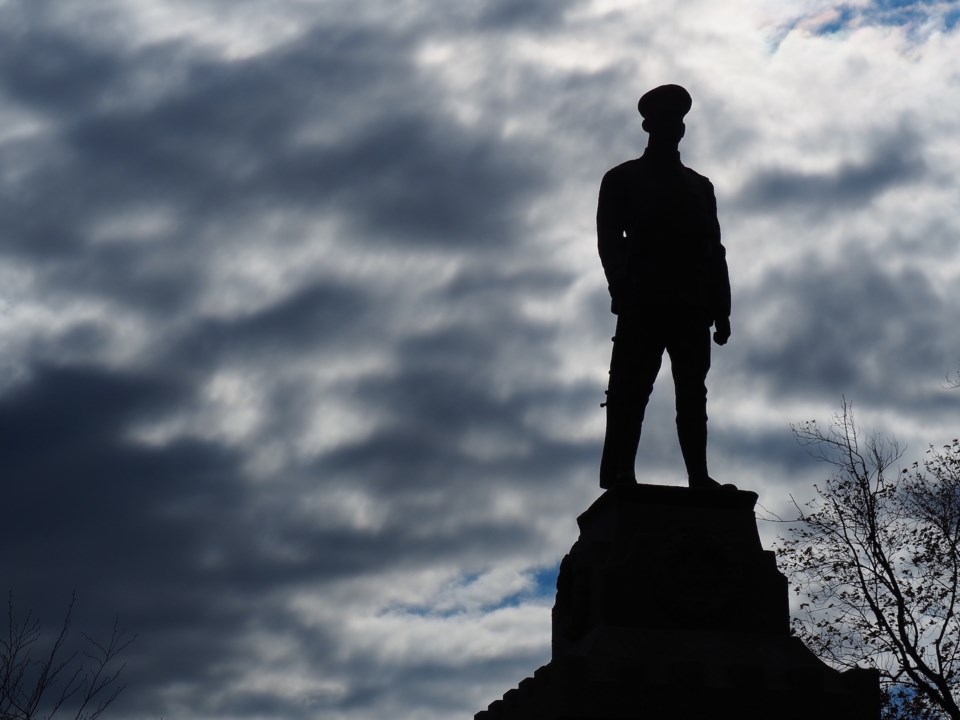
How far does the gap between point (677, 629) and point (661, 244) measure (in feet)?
11.3

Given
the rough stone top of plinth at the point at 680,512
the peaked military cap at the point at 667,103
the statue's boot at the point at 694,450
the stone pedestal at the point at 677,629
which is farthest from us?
the peaked military cap at the point at 667,103

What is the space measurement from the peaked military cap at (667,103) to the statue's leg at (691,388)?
1990 mm

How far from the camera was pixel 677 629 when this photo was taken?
33.9 feet

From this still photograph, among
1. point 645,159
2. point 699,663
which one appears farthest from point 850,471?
point 699,663

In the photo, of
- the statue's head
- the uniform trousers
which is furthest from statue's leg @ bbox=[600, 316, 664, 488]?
the statue's head

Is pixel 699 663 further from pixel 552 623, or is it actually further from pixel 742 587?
pixel 552 623

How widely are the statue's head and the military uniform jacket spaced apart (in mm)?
253

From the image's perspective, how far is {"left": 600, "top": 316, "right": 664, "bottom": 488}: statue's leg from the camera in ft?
37.6

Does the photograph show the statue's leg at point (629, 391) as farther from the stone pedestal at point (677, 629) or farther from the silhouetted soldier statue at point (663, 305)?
the stone pedestal at point (677, 629)

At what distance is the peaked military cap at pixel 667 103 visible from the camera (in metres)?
11.9

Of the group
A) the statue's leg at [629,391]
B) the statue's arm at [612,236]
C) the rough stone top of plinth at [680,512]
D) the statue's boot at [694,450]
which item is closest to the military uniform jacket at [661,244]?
the statue's arm at [612,236]

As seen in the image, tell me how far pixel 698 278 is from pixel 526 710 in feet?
13.3

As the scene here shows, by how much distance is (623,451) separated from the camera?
449 inches

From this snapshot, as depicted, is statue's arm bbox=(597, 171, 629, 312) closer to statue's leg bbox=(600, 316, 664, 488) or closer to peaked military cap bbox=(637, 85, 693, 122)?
statue's leg bbox=(600, 316, 664, 488)
